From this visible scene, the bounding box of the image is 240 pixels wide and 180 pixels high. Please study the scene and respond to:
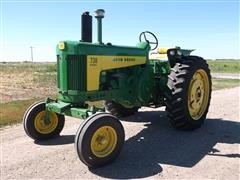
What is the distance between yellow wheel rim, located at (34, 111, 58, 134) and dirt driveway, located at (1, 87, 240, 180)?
0.26m

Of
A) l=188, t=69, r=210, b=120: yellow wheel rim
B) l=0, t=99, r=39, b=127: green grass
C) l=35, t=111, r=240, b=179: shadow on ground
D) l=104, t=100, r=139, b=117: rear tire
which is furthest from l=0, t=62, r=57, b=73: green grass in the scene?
l=35, t=111, r=240, b=179: shadow on ground

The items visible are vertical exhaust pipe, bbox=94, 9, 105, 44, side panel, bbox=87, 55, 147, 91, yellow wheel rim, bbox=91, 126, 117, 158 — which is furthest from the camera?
vertical exhaust pipe, bbox=94, 9, 105, 44

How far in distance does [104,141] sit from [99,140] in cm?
9

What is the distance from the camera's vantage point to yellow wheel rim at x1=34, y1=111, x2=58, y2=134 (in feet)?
24.8

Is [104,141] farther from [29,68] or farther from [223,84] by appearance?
[29,68]

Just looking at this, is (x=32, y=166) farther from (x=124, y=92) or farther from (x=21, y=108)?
(x=21, y=108)

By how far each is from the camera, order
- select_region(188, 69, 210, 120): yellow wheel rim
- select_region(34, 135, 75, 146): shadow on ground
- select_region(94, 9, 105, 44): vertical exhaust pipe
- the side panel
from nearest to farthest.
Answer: the side panel, select_region(94, 9, 105, 44): vertical exhaust pipe, select_region(34, 135, 75, 146): shadow on ground, select_region(188, 69, 210, 120): yellow wheel rim

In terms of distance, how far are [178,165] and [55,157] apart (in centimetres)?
213

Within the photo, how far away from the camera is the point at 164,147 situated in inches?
278

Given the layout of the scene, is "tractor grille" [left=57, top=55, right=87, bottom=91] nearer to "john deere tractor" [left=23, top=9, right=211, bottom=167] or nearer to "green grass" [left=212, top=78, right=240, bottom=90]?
"john deere tractor" [left=23, top=9, right=211, bottom=167]

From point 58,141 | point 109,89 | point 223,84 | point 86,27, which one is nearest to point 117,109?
point 109,89

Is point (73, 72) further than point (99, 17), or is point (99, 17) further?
point (99, 17)

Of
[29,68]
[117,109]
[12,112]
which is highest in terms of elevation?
[117,109]

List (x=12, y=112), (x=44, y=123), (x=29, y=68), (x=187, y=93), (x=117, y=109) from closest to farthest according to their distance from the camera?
(x=44, y=123) < (x=187, y=93) < (x=117, y=109) < (x=12, y=112) < (x=29, y=68)
